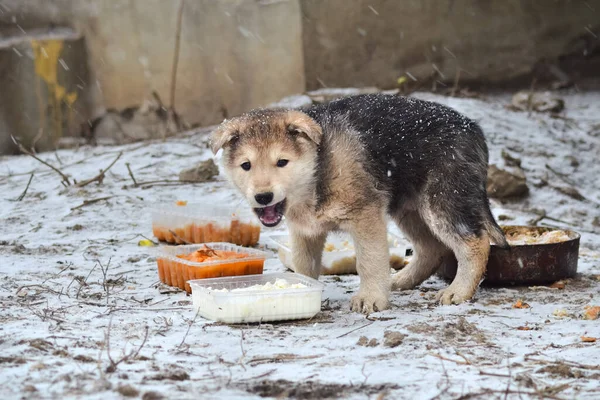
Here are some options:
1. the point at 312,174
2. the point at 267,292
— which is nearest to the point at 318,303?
the point at 267,292

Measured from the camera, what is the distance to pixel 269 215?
5.12 metres

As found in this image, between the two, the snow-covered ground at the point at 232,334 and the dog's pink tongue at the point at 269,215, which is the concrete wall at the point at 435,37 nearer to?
the snow-covered ground at the point at 232,334

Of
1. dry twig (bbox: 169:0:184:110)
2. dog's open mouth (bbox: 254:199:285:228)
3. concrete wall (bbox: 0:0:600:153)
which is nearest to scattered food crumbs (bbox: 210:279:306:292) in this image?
dog's open mouth (bbox: 254:199:285:228)

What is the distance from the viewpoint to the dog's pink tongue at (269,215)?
5.12m

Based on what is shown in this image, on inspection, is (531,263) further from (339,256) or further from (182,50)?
(182,50)

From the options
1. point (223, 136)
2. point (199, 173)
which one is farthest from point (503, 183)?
point (223, 136)

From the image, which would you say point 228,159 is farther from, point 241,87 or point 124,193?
point 241,87

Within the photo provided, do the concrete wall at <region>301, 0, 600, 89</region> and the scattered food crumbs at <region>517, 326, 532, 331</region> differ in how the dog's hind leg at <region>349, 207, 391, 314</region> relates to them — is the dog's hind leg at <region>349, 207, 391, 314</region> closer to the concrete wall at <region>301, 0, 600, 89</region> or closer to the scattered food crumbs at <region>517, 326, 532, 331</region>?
the scattered food crumbs at <region>517, 326, 532, 331</region>

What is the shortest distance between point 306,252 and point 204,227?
1.68 metres

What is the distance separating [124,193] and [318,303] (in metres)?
4.25

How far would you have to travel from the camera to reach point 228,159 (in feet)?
17.4

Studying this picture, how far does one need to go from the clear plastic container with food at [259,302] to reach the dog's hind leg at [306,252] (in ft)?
2.06

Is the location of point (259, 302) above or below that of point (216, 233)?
below

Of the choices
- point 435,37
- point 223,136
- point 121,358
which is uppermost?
point 435,37
